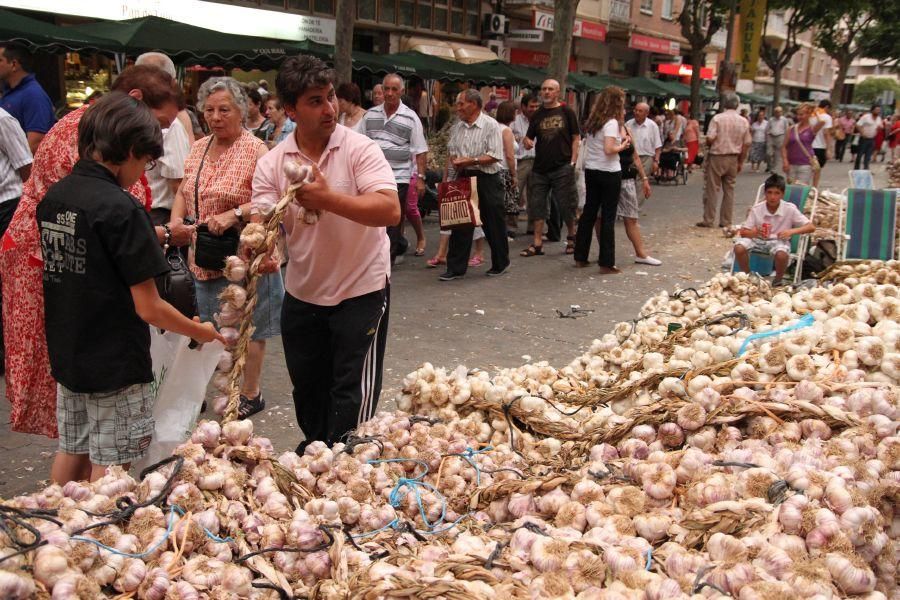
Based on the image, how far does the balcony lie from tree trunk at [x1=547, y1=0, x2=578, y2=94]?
17.8 metres

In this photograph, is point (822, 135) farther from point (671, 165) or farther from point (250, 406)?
point (250, 406)

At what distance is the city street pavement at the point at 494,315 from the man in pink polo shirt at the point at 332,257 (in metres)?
1.05

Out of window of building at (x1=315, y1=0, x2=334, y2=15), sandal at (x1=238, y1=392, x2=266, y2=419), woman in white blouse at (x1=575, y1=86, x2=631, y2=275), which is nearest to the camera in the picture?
sandal at (x1=238, y1=392, x2=266, y2=419)

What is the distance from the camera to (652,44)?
31594mm

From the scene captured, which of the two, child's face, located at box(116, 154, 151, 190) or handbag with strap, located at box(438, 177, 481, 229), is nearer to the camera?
child's face, located at box(116, 154, 151, 190)

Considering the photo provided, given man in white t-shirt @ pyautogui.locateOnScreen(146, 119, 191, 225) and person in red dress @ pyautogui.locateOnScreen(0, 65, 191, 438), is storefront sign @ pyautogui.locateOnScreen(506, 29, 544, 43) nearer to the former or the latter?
man in white t-shirt @ pyautogui.locateOnScreen(146, 119, 191, 225)

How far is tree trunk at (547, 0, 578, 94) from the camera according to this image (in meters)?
11.9

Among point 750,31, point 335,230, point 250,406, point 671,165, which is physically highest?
point 750,31

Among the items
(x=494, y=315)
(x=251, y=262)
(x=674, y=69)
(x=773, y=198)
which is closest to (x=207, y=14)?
(x=494, y=315)

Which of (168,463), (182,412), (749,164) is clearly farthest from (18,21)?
(749,164)

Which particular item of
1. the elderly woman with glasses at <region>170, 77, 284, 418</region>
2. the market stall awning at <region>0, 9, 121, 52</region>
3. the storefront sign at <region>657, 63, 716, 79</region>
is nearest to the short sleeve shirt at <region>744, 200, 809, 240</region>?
the elderly woman with glasses at <region>170, 77, 284, 418</region>

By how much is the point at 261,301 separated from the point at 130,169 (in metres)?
1.87

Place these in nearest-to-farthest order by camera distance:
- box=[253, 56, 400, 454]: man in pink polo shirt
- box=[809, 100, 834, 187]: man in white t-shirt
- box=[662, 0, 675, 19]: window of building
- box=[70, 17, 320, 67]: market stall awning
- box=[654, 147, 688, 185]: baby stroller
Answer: box=[253, 56, 400, 454]: man in pink polo shirt, box=[70, 17, 320, 67]: market stall awning, box=[809, 100, 834, 187]: man in white t-shirt, box=[654, 147, 688, 185]: baby stroller, box=[662, 0, 675, 19]: window of building

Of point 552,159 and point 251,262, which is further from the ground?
point 552,159
